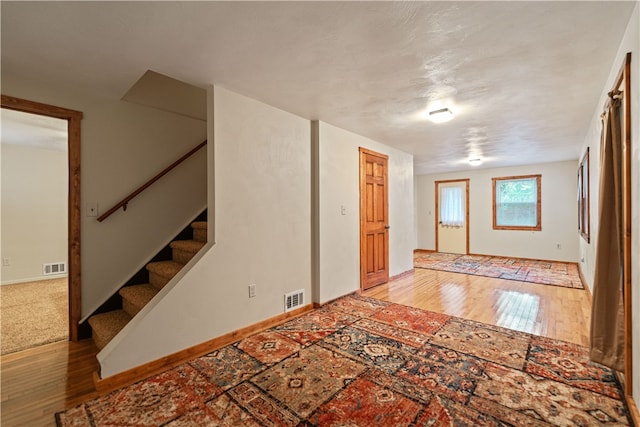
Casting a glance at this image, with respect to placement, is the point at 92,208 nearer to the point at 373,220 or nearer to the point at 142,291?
the point at 142,291

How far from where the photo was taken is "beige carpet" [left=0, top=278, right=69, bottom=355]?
276cm

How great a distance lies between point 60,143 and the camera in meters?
4.96

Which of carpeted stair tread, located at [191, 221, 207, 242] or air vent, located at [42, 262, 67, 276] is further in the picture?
air vent, located at [42, 262, 67, 276]

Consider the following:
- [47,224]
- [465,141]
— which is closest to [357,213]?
[465,141]

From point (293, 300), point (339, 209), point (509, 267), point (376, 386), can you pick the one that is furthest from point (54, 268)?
point (509, 267)

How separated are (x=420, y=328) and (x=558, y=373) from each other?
1.11 m

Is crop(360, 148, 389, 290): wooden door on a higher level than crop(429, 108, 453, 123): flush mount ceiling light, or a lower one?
lower

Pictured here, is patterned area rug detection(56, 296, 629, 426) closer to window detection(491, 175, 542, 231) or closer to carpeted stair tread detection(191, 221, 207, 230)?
carpeted stair tread detection(191, 221, 207, 230)

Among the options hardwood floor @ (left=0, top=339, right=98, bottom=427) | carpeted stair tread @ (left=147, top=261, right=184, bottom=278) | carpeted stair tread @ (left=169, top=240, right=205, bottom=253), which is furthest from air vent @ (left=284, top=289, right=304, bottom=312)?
hardwood floor @ (left=0, top=339, right=98, bottom=427)

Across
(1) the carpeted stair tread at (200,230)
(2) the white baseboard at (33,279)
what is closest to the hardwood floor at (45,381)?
(1) the carpeted stair tread at (200,230)

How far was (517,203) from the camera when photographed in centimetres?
724

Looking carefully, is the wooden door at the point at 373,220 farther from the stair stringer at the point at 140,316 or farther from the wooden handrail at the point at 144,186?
the stair stringer at the point at 140,316

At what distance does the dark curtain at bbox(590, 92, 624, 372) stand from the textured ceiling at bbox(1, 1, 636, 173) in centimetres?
66

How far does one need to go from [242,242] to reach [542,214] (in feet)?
23.7
